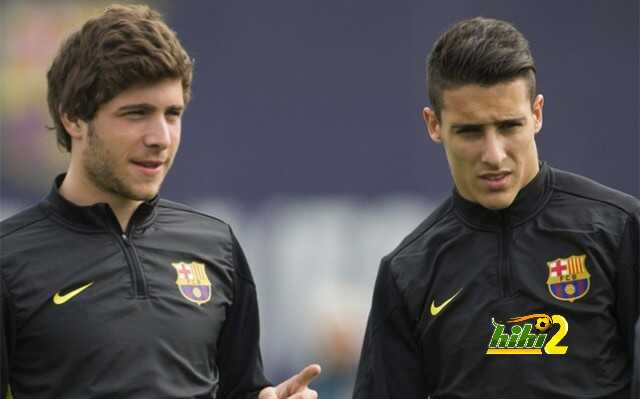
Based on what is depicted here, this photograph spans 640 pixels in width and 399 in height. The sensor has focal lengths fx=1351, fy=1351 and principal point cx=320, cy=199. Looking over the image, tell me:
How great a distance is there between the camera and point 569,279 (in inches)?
147

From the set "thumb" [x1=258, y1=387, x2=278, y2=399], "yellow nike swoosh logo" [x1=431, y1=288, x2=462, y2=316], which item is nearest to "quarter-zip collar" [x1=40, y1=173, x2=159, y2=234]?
"thumb" [x1=258, y1=387, x2=278, y2=399]

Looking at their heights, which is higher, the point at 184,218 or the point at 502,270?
the point at 184,218

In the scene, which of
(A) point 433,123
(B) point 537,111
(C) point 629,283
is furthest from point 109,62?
(C) point 629,283

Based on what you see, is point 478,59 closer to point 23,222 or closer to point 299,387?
point 299,387

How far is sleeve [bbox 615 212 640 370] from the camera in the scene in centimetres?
365

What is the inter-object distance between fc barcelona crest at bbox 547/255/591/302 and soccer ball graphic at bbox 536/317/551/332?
0.23 feet

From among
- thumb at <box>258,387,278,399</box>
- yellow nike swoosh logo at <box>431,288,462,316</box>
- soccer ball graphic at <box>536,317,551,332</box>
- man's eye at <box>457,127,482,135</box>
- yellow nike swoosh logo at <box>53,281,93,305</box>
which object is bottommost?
thumb at <box>258,387,278,399</box>

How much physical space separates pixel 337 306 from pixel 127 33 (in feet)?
14.3

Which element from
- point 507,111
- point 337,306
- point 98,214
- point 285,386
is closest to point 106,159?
point 98,214

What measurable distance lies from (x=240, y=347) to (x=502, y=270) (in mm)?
801

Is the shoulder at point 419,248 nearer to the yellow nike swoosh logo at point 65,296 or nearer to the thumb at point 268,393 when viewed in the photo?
the thumb at point 268,393

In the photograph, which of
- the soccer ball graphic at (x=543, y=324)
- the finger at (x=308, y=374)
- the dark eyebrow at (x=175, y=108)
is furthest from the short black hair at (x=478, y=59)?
the finger at (x=308, y=374)

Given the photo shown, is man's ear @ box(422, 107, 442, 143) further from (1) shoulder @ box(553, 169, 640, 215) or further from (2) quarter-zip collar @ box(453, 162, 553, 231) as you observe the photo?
(1) shoulder @ box(553, 169, 640, 215)

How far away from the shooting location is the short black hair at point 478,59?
376 centimetres
